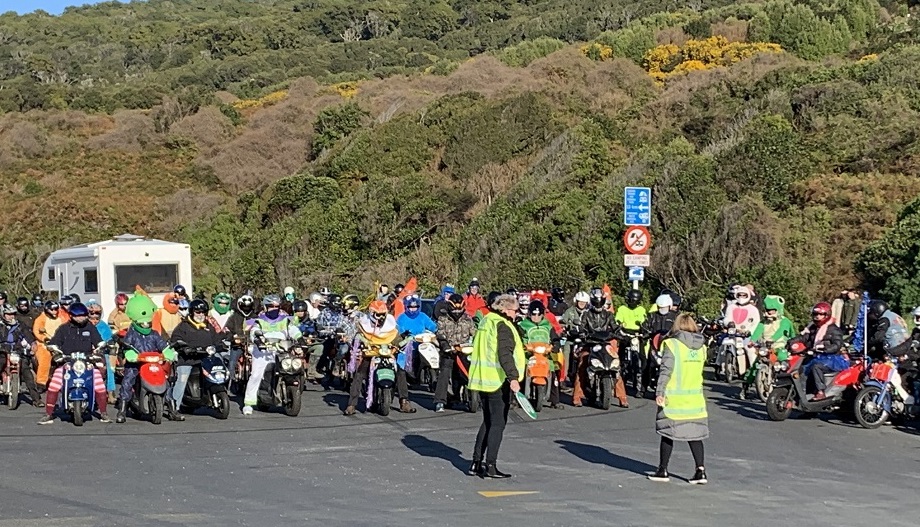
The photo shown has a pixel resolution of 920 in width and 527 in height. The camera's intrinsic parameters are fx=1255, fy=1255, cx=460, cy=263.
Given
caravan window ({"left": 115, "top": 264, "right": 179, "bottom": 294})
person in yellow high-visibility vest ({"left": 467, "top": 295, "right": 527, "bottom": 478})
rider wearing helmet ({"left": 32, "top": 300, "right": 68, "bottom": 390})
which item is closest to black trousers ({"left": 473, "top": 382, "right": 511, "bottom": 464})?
person in yellow high-visibility vest ({"left": 467, "top": 295, "right": 527, "bottom": 478})

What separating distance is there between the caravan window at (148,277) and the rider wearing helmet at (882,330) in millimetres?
17255

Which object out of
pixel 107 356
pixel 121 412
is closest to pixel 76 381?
pixel 121 412

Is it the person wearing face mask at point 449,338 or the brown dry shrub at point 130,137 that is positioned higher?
the brown dry shrub at point 130,137

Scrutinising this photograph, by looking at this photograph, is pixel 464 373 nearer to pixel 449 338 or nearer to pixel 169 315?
pixel 449 338

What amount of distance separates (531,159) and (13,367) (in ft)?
110

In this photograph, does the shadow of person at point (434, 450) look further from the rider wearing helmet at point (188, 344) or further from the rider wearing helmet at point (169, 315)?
the rider wearing helmet at point (169, 315)

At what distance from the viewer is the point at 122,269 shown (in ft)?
94.1

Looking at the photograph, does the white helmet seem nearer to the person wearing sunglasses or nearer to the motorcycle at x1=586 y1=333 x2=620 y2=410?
the motorcycle at x1=586 y1=333 x2=620 y2=410

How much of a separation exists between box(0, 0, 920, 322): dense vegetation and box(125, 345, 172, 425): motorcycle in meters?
17.0

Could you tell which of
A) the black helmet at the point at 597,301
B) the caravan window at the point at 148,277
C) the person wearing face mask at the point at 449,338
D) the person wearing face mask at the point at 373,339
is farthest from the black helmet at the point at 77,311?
the caravan window at the point at 148,277

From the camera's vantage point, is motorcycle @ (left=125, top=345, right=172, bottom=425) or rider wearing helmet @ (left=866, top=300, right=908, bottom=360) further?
rider wearing helmet @ (left=866, top=300, right=908, bottom=360)

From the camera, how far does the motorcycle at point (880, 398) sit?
50.1 ft

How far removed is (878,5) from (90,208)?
43.6 metres

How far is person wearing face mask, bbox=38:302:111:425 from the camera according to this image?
1568cm
